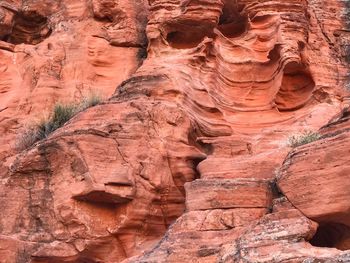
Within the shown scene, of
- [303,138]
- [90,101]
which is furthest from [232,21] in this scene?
[303,138]

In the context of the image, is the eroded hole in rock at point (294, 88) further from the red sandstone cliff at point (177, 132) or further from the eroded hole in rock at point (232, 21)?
the eroded hole in rock at point (232, 21)

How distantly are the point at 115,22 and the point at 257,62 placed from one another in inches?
146

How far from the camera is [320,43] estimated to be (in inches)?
750

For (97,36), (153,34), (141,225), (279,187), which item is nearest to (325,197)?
(279,187)

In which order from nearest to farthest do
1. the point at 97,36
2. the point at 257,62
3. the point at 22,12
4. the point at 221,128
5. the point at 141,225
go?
1. the point at 141,225
2. the point at 221,128
3. the point at 257,62
4. the point at 97,36
5. the point at 22,12

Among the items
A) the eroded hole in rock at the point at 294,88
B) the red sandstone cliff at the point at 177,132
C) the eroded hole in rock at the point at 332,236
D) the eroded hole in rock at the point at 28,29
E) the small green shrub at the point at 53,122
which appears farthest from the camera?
the eroded hole in rock at the point at 28,29

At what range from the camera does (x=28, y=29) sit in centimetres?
2173

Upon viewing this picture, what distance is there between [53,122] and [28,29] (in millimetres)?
3956

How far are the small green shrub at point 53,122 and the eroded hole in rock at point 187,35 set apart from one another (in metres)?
2.01

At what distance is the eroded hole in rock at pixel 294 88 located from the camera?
18.0m

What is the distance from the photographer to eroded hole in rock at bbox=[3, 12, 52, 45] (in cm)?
2147

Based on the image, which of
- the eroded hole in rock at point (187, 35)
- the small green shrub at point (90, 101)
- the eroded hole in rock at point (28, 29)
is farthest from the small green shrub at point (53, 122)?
the eroded hole in rock at point (28, 29)

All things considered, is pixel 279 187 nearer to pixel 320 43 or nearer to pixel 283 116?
pixel 283 116

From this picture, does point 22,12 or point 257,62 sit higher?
point 22,12
